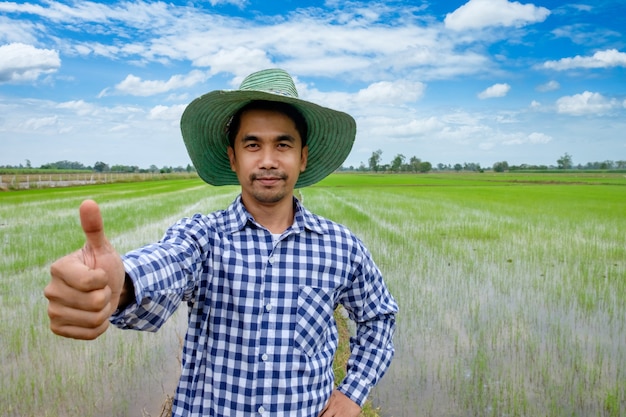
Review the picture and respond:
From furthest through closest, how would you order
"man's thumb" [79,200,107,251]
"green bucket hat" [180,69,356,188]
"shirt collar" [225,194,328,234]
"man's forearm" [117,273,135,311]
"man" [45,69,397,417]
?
"green bucket hat" [180,69,356,188]
"shirt collar" [225,194,328,234]
"man" [45,69,397,417]
"man's forearm" [117,273,135,311]
"man's thumb" [79,200,107,251]

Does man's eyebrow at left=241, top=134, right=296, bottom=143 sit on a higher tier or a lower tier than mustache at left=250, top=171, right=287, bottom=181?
higher

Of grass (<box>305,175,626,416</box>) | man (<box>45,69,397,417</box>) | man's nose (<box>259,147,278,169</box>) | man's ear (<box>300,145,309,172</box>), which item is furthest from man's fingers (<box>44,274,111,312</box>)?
grass (<box>305,175,626,416</box>)

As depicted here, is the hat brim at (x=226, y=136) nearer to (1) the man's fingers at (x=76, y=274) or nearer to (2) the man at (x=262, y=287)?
(2) the man at (x=262, y=287)

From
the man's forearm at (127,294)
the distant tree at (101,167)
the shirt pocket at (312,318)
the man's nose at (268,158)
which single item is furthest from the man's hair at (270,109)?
the distant tree at (101,167)

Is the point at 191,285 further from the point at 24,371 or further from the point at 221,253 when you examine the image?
the point at 24,371

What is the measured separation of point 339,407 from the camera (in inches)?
59.7

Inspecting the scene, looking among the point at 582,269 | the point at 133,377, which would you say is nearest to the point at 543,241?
the point at 582,269

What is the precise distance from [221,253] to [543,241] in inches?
376

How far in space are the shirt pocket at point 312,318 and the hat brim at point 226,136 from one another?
20.8 inches

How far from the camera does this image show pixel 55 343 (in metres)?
4.34

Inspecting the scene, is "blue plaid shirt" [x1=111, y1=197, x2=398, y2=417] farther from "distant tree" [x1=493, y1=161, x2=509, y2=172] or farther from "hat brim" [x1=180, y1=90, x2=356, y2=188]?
"distant tree" [x1=493, y1=161, x2=509, y2=172]

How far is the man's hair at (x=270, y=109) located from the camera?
1.55 metres

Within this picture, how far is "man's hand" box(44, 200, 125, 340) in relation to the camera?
0.86 m

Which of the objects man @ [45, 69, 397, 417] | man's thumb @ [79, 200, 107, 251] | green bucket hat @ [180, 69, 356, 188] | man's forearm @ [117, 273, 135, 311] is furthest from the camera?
green bucket hat @ [180, 69, 356, 188]
